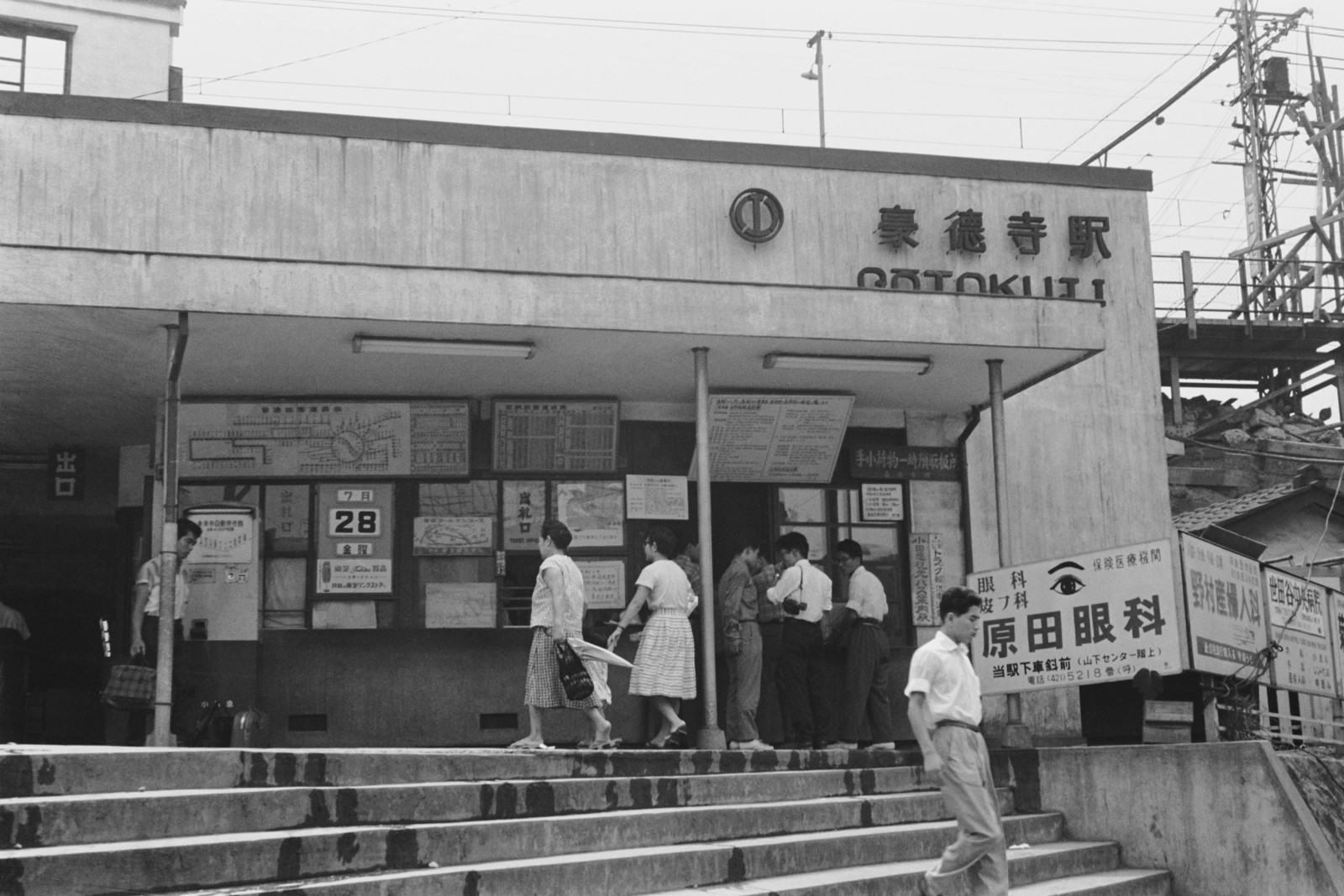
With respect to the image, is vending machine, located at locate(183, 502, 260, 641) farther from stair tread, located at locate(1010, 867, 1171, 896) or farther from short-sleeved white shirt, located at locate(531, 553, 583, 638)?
stair tread, located at locate(1010, 867, 1171, 896)

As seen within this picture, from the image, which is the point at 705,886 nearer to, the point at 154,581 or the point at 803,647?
the point at 803,647

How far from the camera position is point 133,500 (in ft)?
40.5

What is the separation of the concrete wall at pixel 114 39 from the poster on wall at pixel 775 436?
1360cm

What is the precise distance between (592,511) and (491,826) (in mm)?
5189

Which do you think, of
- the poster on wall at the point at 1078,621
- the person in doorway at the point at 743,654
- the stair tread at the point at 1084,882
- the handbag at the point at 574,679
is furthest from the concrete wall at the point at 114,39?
the stair tread at the point at 1084,882

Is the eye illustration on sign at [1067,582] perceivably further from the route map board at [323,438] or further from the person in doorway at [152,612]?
the person in doorway at [152,612]

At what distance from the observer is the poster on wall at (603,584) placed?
460 inches

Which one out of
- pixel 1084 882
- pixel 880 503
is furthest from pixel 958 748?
pixel 880 503

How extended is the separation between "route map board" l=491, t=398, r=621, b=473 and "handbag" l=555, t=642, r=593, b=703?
3.02 metres

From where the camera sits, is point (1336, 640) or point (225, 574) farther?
point (1336, 640)

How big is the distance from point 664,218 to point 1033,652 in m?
4.27

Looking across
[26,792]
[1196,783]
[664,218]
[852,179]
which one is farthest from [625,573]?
[26,792]

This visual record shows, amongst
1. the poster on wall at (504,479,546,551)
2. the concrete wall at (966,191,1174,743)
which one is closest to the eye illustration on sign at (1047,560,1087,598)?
the concrete wall at (966,191,1174,743)

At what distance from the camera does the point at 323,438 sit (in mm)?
11562
